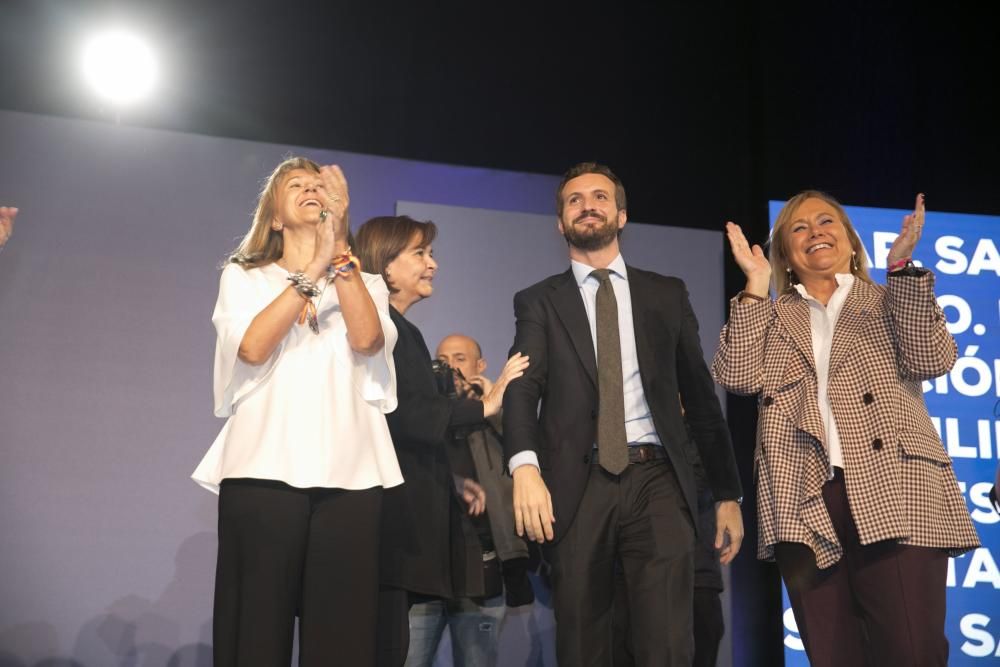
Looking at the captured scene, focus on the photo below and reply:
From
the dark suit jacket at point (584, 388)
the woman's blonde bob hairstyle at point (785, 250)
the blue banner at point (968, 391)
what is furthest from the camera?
the blue banner at point (968, 391)

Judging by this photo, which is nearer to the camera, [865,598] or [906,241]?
[865,598]

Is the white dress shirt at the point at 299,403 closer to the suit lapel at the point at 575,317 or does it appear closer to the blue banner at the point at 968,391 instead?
the suit lapel at the point at 575,317

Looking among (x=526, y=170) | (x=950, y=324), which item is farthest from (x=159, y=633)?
(x=950, y=324)

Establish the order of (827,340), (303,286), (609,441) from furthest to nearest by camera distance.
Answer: (827,340), (609,441), (303,286)

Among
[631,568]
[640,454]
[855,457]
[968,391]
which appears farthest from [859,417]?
[968,391]

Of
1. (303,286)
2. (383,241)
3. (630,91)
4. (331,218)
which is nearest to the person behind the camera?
(303,286)

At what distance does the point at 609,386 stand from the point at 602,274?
0.38 m

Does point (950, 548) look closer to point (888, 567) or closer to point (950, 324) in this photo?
point (888, 567)

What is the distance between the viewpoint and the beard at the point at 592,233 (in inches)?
119

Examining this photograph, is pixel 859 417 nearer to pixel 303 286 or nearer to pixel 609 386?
pixel 609 386

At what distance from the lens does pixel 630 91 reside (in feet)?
18.5

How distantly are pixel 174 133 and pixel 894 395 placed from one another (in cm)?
350

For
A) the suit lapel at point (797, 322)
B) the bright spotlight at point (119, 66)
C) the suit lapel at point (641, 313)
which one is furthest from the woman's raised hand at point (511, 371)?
the bright spotlight at point (119, 66)

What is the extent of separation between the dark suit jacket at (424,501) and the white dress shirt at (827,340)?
105 centimetres
